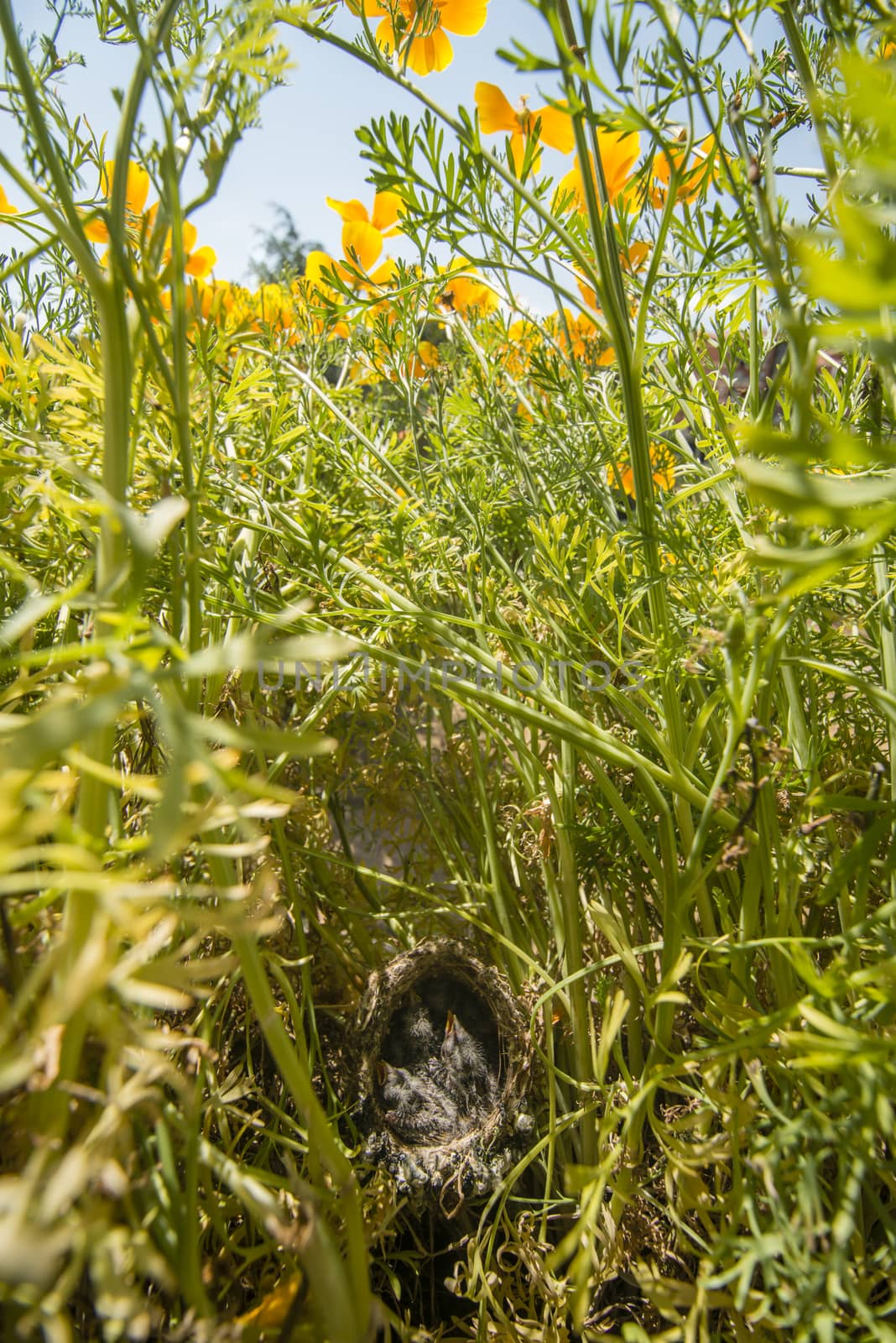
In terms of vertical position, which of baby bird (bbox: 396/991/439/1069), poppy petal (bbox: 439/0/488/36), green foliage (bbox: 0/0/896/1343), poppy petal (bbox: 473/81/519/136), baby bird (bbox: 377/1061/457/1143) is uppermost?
poppy petal (bbox: 439/0/488/36)

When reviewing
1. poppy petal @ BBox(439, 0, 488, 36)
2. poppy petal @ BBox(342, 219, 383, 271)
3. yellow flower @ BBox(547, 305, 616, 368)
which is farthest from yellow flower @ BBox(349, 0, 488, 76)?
yellow flower @ BBox(547, 305, 616, 368)

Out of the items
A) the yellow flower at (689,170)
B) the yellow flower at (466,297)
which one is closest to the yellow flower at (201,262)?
the yellow flower at (466,297)

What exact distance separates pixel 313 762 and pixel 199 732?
0.37 metres

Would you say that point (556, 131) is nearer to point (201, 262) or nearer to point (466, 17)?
point (466, 17)

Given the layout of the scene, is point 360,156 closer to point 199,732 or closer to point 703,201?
point 703,201

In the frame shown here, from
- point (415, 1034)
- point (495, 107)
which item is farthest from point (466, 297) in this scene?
point (415, 1034)

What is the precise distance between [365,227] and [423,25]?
0.16 meters

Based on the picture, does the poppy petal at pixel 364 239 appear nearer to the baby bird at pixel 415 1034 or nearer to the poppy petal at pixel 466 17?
the poppy petal at pixel 466 17

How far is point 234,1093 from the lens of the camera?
13.4 inches

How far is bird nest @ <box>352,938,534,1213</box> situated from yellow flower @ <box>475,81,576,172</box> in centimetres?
48

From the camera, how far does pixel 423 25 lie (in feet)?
1.23

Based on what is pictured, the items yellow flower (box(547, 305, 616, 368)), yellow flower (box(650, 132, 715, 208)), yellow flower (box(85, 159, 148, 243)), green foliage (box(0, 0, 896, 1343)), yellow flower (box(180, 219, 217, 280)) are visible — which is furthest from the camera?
yellow flower (box(547, 305, 616, 368))

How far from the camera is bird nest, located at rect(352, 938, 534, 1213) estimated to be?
0.42 metres

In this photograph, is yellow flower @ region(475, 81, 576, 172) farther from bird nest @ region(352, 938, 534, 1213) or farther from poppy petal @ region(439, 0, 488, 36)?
bird nest @ region(352, 938, 534, 1213)
